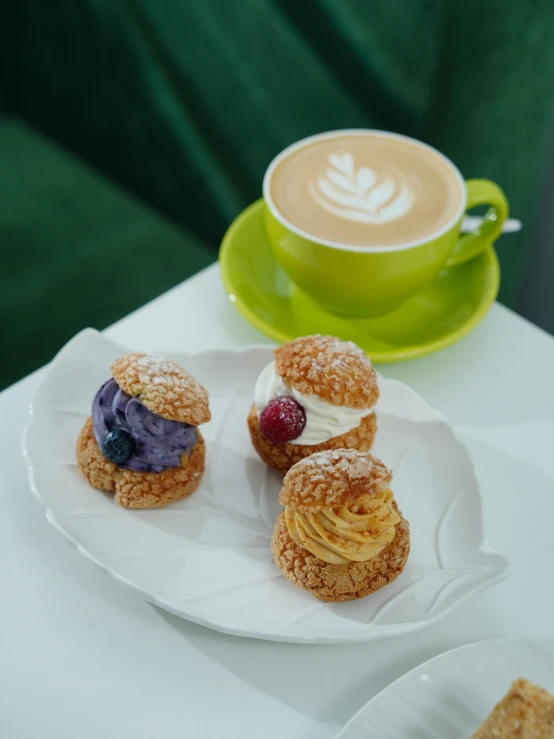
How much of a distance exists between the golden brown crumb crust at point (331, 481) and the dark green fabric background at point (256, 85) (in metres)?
1.14

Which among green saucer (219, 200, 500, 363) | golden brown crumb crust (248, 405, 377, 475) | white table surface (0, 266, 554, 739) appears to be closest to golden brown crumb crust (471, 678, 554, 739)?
white table surface (0, 266, 554, 739)

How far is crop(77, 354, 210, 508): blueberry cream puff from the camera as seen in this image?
94 cm

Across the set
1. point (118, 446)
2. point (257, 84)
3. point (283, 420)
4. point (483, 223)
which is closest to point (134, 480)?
point (118, 446)

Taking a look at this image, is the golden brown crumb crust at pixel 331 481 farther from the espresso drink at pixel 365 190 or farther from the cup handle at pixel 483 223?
the cup handle at pixel 483 223

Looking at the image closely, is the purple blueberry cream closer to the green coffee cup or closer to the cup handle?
the green coffee cup

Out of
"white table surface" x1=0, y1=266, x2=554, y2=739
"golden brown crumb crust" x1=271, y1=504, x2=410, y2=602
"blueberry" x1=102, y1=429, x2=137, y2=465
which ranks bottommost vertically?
"white table surface" x1=0, y1=266, x2=554, y2=739

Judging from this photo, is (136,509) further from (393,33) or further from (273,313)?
(393,33)

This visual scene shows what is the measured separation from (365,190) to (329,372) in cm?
44

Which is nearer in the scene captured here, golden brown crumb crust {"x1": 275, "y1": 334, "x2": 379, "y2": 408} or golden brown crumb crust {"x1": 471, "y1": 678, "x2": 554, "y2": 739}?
golden brown crumb crust {"x1": 471, "y1": 678, "x2": 554, "y2": 739}

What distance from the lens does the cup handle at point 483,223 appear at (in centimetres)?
129

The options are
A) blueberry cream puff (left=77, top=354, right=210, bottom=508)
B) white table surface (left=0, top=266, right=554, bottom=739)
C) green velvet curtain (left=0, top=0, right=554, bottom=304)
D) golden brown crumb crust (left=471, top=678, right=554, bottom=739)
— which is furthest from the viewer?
green velvet curtain (left=0, top=0, right=554, bottom=304)

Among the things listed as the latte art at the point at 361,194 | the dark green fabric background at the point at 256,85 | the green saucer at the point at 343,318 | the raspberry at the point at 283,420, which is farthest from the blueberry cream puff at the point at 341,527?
the dark green fabric background at the point at 256,85

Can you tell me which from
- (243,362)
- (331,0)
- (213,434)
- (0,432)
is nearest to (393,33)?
(331,0)

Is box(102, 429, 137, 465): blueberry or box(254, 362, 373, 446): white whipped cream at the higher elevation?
box(102, 429, 137, 465): blueberry
